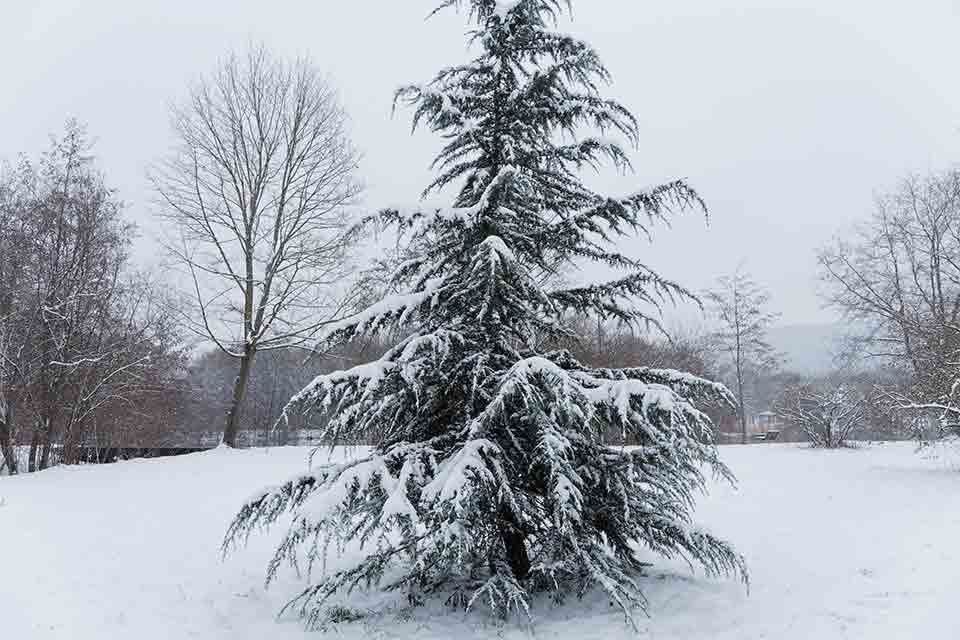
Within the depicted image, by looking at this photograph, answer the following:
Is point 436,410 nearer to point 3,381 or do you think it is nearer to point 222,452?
point 222,452

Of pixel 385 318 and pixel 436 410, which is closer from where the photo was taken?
pixel 385 318

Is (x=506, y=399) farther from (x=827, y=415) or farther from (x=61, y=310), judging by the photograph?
(x=827, y=415)

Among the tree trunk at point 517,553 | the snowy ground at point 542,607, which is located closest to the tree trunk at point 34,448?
the snowy ground at point 542,607

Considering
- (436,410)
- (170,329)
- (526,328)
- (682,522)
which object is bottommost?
(682,522)

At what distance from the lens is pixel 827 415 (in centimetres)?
1836

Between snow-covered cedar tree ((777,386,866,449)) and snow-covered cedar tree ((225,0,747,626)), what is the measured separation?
1414 cm

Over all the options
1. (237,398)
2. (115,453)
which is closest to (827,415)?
(237,398)

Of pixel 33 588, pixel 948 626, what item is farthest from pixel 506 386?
pixel 33 588

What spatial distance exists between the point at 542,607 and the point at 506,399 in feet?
6.71

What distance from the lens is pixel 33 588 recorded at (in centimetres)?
562

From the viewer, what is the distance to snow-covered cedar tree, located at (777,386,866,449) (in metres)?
18.1

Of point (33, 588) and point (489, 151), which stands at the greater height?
point (489, 151)

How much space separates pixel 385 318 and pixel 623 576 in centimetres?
307

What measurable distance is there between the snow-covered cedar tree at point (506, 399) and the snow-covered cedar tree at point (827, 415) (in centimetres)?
1414
